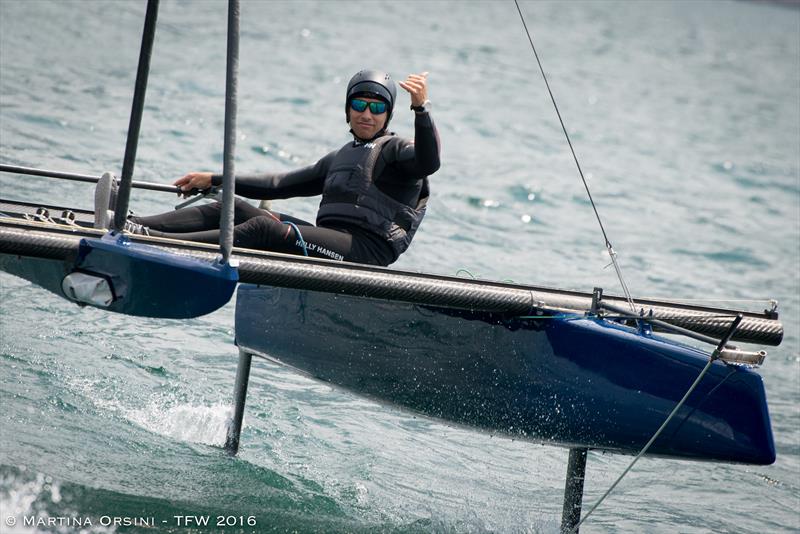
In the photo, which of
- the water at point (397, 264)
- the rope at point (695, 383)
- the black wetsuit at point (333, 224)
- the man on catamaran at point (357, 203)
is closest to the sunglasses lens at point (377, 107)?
the man on catamaran at point (357, 203)

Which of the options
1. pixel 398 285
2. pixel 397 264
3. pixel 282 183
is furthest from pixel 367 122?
pixel 397 264

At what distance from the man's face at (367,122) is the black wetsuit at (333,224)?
5.5 inches

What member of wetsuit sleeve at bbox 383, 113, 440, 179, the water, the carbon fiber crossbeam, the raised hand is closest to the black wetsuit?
wetsuit sleeve at bbox 383, 113, 440, 179

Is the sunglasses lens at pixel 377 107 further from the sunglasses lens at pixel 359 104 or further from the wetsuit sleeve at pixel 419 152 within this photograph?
the wetsuit sleeve at pixel 419 152

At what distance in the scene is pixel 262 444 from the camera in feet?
17.2

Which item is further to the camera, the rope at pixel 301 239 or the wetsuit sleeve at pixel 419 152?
the rope at pixel 301 239

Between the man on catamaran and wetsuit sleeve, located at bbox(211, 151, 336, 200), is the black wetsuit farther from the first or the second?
wetsuit sleeve, located at bbox(211, 151, 336, 200)

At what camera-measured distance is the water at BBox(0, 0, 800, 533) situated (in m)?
4.82

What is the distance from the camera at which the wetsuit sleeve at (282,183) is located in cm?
508

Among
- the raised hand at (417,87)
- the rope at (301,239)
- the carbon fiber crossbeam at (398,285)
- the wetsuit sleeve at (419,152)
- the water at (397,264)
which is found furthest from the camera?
the water at (397,264)

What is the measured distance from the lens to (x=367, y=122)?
4840 millimetres

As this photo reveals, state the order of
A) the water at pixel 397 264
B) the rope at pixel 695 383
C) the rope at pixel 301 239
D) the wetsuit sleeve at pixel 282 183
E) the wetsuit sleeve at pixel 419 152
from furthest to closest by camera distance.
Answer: the wetsuit sleeve at pixel 282 183
the water at pixel 397 264
the rope at pixel 301 239
the wetsuit sleeve at pixel 419 152
the rope at pixel 695 383

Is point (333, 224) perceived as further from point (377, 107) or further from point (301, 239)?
point (377, 107)

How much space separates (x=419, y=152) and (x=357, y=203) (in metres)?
0.40
